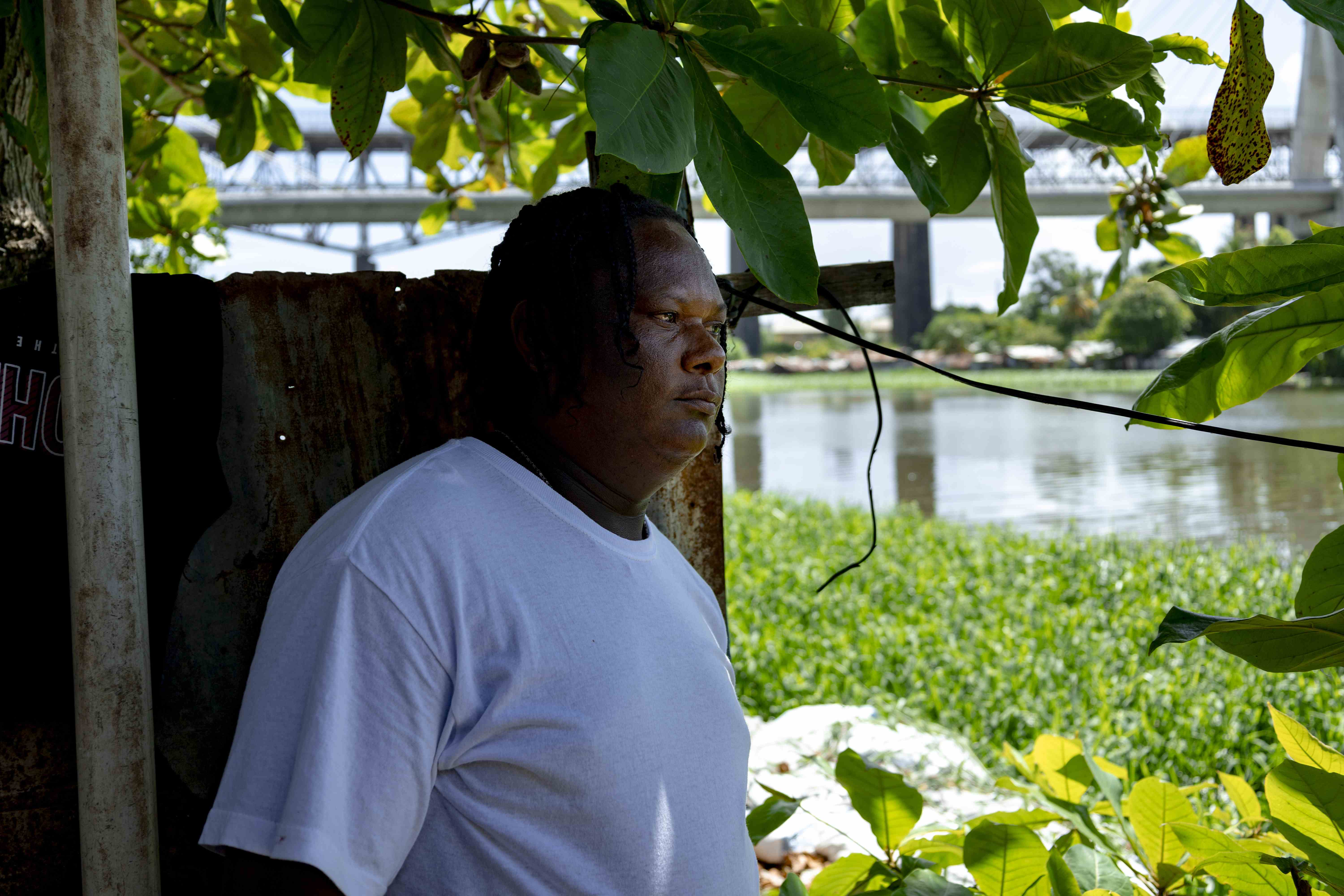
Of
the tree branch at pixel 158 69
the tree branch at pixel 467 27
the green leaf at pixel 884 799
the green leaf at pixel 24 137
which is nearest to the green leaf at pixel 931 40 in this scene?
the tree branch at pixel 467 27

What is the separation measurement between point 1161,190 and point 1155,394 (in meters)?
1.17

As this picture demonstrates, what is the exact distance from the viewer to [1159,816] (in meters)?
1.63

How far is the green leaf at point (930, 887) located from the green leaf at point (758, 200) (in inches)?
35.3

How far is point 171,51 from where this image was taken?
2.49m

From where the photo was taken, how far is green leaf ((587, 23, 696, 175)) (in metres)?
0.78

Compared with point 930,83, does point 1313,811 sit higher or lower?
lower

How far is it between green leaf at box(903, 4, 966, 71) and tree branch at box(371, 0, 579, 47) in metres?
0.38

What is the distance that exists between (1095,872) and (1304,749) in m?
0.33

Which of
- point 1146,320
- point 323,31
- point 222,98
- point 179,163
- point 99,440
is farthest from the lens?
point 1146,320

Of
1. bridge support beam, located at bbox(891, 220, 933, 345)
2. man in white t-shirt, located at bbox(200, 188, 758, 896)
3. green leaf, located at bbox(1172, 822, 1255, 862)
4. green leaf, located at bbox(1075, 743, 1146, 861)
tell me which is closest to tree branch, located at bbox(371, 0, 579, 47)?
man in white t-shirt, located at bbox(200, 188, 758, 896)

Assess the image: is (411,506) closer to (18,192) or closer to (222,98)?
(18,192)

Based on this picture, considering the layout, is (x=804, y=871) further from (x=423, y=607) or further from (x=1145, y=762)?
(x=423, y=607)

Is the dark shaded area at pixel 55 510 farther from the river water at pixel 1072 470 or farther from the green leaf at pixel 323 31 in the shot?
the river water at pixel 1072 470

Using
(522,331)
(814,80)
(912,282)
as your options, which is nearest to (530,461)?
(522,331)
